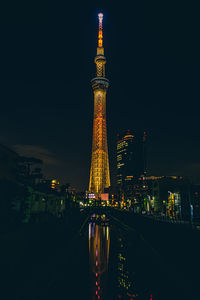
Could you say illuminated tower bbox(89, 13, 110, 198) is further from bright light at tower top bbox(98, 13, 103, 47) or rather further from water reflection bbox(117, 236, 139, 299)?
water reflection bbox(117, 236, 139, 299)

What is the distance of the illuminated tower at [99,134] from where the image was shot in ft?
407

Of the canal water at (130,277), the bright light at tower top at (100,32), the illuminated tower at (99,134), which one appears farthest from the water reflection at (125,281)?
the bright light at tower top at (100,32)

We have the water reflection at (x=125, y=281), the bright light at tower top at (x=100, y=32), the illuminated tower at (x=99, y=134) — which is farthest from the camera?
the bright light at tower top at (x=100, y=32)

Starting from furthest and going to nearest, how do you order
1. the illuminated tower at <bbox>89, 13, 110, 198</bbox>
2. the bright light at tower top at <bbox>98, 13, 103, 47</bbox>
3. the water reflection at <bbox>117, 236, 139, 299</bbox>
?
the bright light at tower top at <bbox>98, 13, 103, 47</bbox> < the illuminated tower at <bbox>89, 13, 110, 198</bbox> < the water reflection at <bbox>117, 236, 139, 299</bbox>

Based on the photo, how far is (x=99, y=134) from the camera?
125 metres

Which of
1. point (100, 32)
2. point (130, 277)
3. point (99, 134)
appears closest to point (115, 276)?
point (130, 277)

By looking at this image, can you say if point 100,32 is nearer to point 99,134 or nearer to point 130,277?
point 99,134

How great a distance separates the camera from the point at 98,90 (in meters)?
133

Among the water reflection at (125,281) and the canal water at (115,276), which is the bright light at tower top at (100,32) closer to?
the canal water at (115,276)

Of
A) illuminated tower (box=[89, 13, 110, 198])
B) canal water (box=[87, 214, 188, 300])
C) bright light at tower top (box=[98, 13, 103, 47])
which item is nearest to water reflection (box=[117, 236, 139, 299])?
canal water (box=[87, 214, 188, 300])

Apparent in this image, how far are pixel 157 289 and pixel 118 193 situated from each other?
153948mm

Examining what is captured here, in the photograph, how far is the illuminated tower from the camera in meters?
124

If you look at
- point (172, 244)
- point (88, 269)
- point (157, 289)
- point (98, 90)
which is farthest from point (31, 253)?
point (98, 90)

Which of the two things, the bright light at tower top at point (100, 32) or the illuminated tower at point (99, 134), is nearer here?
the illuminated tower at point (99, 134)
